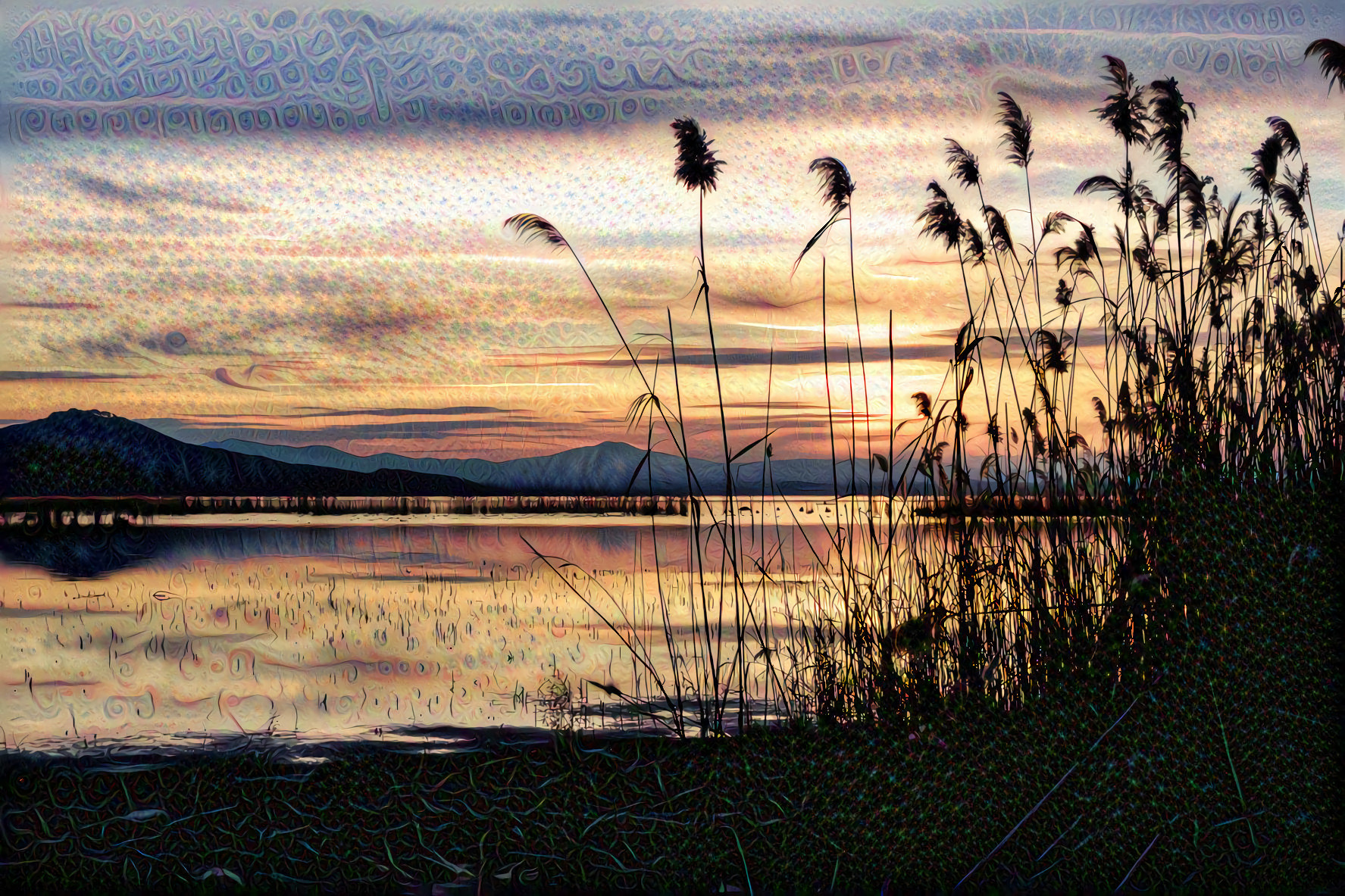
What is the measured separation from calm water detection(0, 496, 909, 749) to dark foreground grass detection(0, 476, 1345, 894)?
0.12m

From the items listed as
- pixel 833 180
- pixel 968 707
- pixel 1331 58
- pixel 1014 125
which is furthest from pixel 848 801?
pixel 1331 58

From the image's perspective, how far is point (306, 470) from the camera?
8.62ft

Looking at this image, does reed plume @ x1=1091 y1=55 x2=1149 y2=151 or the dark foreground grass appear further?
reed plume @ x1=1091 y1=55 x2=1149 y2=151

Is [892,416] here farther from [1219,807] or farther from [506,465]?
[1219,807]

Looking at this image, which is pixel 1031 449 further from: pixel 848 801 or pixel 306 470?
pixel 306 470

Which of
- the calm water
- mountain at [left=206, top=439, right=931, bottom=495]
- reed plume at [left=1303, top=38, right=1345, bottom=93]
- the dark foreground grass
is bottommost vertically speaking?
the dark foreground grass

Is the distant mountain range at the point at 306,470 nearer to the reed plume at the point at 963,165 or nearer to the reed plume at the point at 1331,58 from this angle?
the reed plume at the point at 963,165

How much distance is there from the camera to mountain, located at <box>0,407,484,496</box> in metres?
2.55

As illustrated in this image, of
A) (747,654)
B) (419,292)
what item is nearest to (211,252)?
(419,292)

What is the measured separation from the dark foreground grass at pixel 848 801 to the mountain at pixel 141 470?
0.75m

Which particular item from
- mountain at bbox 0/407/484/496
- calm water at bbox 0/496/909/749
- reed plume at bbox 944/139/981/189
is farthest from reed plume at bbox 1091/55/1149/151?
mountain at bbox 0/407/484/496

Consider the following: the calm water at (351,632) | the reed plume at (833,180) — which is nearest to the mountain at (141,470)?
the calm water at (351,632)

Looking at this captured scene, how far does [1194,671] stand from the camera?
2.45m

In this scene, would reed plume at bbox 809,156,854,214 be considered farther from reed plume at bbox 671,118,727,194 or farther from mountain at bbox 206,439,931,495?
mountain at bbox 206,439,931,495
